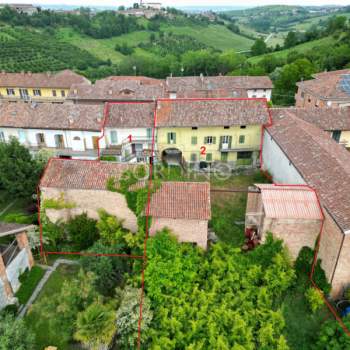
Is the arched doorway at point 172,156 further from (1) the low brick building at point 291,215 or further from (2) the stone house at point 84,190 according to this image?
(1) the low brick building at point 291,215

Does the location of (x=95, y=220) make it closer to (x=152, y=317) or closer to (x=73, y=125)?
(x=152, y=317)

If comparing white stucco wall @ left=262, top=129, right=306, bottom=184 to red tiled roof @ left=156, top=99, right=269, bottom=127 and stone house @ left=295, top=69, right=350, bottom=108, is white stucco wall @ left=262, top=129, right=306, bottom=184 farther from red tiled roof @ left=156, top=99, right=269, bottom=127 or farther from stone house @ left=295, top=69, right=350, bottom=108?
stone house @ left=295, top=69, right=350, bottom=108

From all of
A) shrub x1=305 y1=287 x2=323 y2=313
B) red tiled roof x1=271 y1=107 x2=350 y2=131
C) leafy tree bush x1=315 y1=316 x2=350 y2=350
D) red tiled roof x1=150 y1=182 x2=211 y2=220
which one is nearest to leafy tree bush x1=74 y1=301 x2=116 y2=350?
red tiled roof x1=150 y1=182 x2=211 y2=220

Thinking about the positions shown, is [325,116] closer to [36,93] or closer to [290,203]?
[290,203]

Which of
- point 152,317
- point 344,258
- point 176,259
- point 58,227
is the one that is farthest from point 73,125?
point 344,258

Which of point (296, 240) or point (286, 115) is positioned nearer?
point (296, 240)

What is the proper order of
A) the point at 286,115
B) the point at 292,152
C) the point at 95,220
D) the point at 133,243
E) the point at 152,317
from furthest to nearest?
the point at 286,115 → the point at 292,152 → the point at 95,220 → the point at 133,243 → the point at 152,317
